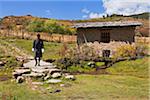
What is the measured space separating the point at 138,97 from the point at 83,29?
21.8 m

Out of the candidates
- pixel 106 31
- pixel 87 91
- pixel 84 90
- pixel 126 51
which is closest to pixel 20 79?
pixel 84 90

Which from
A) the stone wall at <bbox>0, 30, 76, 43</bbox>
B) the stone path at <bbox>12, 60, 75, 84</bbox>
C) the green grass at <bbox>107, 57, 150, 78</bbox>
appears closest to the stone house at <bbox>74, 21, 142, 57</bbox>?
the green grass at <bbox>107, 57, 150, 78</bbox>

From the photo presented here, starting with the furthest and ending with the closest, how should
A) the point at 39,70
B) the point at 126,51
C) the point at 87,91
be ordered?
the point at 126,51, the point at 39,70, the point at 87,91

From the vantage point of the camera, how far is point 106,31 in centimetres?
3469

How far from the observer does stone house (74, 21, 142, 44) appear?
1330 inches

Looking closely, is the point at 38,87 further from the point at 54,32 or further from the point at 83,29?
the point at 54,32

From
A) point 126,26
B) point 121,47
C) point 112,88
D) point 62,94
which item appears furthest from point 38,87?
point 126,26

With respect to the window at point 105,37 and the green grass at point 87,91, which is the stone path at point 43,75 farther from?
the window at point 105,37

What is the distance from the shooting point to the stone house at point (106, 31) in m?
33.8

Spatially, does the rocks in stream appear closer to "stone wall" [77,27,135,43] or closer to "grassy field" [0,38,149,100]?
"grassy field" [0,38,149,100]

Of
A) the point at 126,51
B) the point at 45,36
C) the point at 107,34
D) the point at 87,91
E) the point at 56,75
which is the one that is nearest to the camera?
the point at 87,91

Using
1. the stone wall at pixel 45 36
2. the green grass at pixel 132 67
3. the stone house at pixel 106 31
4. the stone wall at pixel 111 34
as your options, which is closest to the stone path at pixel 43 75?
the green grass at pixel 132 67

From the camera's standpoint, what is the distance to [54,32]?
59.6m

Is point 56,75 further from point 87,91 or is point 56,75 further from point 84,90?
point 87,91
